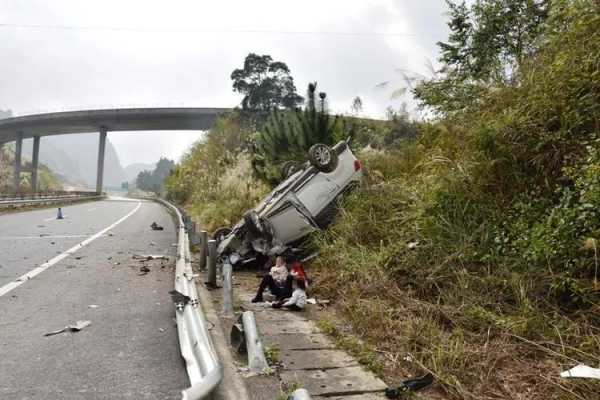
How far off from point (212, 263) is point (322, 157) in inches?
111

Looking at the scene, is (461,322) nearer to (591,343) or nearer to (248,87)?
(591,343)

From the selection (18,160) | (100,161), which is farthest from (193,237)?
(18,160)

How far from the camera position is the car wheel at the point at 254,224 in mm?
7242

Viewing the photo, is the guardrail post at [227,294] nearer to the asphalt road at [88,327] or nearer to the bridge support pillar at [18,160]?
the asphalt road at [88,327]

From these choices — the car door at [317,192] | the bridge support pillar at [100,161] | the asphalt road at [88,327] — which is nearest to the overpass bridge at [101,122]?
the bridge support pillar at [100,161]

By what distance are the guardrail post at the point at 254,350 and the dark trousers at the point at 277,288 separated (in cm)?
189

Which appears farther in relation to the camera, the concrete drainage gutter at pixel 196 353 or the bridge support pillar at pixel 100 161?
the bridge support pillar at pixel 100 161

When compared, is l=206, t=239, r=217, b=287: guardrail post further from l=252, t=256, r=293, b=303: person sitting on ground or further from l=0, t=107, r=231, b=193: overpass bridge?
l=0, t=107, r=231, b=193: overpass bridge

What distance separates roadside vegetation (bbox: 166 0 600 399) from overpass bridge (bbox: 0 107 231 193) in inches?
1658

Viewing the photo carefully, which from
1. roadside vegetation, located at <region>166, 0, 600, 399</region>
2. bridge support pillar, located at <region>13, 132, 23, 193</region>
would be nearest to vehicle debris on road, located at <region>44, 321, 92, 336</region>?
roadside vegetation, located at <region>166, 0, 600, 399</region>

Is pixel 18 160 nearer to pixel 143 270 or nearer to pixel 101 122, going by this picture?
pixel 101 122

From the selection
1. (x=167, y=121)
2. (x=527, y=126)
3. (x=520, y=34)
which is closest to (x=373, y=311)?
(x=527, y=126)

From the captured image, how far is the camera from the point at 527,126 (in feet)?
15.9

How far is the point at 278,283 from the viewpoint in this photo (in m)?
5.84
